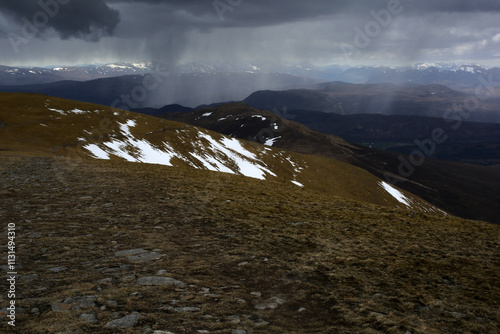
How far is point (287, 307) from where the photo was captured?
724 centimetres

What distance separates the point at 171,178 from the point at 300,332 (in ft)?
70.1

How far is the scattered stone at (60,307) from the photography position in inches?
251

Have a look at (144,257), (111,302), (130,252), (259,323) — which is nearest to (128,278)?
(111,302)

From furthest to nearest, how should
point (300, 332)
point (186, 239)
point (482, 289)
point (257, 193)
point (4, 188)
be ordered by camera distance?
point (257, 193) < point (4, 188) < point (186, 239) < point (482, 289) < point (300, 332)

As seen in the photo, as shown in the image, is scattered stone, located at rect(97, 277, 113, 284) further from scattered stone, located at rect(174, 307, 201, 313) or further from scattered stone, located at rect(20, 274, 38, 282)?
scattered stone, located at rect(174, 307, 201, 313)

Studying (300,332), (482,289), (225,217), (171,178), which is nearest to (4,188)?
(171,178)

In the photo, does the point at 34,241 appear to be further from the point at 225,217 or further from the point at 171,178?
the point at 171,178

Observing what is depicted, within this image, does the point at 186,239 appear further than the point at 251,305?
Yes

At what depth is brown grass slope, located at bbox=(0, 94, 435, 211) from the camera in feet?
218

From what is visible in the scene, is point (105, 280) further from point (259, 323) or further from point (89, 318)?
point (259, 323)

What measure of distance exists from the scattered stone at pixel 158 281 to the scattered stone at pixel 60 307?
1782 mm

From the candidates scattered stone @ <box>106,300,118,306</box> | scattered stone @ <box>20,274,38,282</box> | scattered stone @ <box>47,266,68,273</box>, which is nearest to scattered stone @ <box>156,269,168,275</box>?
scattered stone @ <box>106,300,118,306</box>

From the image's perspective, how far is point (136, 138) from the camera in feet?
289

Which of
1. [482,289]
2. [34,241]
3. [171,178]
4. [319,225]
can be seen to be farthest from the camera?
[171,178]
